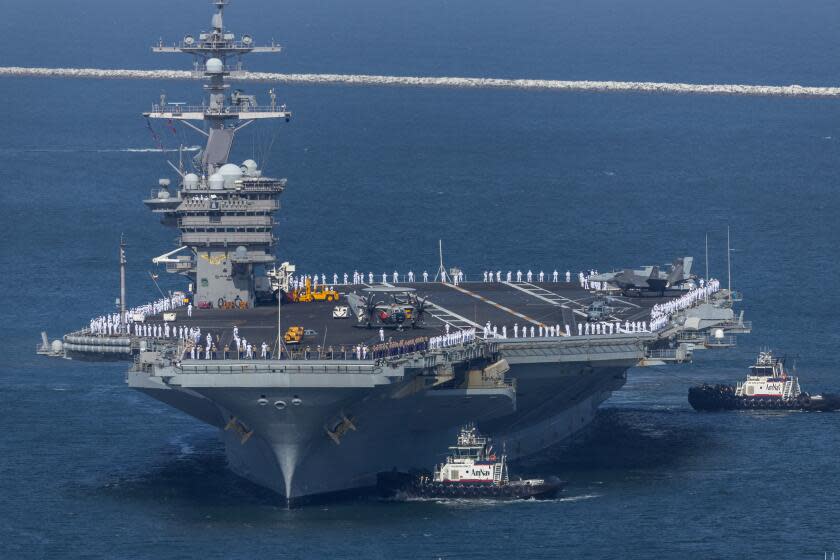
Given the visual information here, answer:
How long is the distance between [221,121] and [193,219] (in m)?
5.45

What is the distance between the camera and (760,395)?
299ft

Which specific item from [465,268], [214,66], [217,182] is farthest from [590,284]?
[465,268]

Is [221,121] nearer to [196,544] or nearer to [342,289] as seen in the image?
[342,289]

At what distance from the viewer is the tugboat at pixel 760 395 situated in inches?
3553

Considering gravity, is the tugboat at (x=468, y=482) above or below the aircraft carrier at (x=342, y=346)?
below

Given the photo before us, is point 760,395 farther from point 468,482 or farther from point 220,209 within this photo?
point 220,209

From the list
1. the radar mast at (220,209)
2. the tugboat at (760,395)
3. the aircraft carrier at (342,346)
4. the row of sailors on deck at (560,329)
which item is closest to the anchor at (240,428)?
the aircraft carrier at (342,346)

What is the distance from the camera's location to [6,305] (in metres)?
106

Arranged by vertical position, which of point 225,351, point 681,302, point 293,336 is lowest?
point 225,351

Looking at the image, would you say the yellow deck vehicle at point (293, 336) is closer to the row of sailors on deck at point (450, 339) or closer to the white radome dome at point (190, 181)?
the row of sailors on deck at point (450, 339)

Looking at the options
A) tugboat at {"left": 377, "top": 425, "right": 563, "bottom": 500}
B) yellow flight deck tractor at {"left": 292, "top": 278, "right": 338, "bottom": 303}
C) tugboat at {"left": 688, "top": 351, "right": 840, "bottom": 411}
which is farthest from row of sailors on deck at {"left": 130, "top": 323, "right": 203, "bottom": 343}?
tugboat at {"left": 688, "top": 351, "right": 840, "bottom": 411}

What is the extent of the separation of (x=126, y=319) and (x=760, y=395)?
2445 centimetres

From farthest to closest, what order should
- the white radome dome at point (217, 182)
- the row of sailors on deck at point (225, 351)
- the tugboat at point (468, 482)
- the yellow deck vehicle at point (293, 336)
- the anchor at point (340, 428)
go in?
the white radome dome at point (217, 182), the yellow deck vehicle at point (293, 336), the tugboat at point (468, 482), the anchor at point (340, 428), the row of sailors on deck at point (225, 351)

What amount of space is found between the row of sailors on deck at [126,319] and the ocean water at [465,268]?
4258 millimetres
